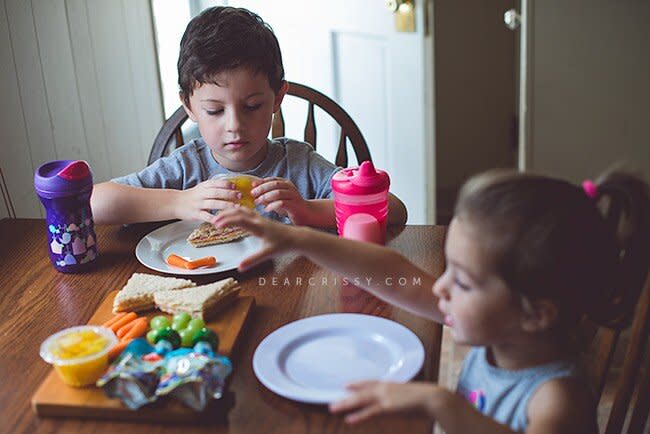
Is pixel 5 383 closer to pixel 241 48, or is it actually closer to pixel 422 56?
pixel 241 48

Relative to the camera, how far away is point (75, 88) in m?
2.31

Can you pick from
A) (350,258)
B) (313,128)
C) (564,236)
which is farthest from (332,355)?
(313,128)

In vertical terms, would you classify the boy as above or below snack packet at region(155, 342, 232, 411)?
above

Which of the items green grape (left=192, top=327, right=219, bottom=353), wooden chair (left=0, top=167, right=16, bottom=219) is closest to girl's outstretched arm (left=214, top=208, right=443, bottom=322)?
green grape (left=192, top=327, right=219, bottom=353)

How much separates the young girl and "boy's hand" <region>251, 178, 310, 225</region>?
403 mm

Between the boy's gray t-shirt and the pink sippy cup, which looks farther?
the boy's gray t-shirt

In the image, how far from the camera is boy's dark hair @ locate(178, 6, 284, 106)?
5.05 feet

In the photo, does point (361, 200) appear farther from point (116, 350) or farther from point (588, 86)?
point (588, 86)

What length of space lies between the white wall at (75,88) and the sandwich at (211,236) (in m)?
0.75

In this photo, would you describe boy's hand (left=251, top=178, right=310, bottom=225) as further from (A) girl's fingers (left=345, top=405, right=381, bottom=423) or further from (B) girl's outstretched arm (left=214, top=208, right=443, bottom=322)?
(A) girl's fingers (left=345, top=405, right=381, bottom=423)

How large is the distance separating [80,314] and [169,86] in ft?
5.81

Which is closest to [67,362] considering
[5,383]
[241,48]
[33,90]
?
[5,383]

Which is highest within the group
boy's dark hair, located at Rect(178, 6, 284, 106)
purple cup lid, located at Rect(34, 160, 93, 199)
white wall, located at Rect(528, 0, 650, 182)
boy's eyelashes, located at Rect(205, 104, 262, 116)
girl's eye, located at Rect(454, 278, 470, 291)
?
boy's dark hair, located at Rect(178, 6, 284, 106)

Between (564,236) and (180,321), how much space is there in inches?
20.6
